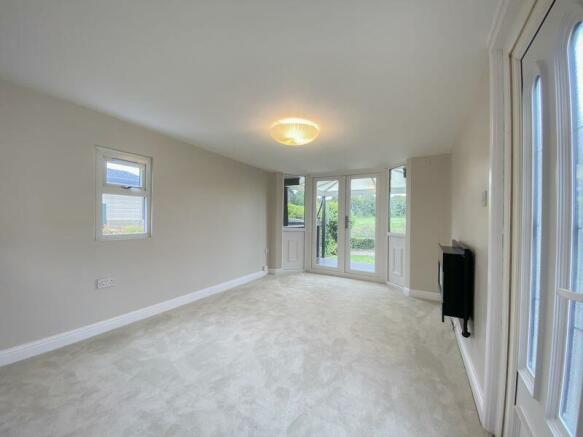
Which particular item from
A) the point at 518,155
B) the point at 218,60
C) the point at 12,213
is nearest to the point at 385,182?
the point at 518,155

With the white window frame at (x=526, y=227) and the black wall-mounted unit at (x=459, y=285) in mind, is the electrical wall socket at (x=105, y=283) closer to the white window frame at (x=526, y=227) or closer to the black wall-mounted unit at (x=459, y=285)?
the black wall-mounted unit at (x=459, y=285)

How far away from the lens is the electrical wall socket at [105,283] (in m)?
2.47

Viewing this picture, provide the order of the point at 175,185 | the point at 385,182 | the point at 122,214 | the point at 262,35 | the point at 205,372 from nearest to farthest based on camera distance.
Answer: the point at 262,35
the point at 205,372
the point at 122,214
the point at 175,185
the point at 385,182

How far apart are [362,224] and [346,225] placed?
0.32 meters

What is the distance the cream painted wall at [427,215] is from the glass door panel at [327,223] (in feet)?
5.07

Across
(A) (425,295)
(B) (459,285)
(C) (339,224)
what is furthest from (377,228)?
(B) (459,285)

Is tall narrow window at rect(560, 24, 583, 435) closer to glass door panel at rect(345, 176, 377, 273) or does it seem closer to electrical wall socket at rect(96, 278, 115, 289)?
electrical wall socket at rect(96, 278, 115, 289)

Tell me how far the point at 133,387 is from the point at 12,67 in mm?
2366

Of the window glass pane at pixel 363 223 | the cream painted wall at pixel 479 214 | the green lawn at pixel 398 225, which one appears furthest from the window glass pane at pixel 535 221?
the window glass pane at pixel 363 223

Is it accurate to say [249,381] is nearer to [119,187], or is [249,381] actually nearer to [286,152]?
[119,187]

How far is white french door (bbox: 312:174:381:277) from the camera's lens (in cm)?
474

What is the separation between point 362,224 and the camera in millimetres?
4828

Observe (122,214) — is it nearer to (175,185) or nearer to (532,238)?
(175,185)

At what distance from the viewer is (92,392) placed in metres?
1.64
